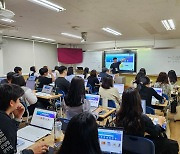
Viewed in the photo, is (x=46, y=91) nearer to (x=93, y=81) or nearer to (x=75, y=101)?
(x=93, y=81)

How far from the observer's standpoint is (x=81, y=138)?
36.2 inches

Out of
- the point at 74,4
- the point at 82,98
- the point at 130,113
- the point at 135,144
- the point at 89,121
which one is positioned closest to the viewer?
the point at 89,121

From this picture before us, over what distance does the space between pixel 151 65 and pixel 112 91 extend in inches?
239

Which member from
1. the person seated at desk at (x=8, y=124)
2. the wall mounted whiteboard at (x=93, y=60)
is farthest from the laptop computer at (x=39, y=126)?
the wall mounted whiteboard at (x=93, y=60)

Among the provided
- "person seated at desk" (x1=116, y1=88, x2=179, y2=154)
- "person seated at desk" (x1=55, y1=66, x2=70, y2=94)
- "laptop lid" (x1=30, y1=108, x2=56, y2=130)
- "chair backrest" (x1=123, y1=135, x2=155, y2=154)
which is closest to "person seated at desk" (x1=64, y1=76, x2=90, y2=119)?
"laptop lid" (x1=30, y1=108, x2=56, y2=130)

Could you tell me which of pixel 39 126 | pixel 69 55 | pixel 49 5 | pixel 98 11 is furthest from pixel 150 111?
pixel 69 55

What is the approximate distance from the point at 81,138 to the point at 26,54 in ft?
28.1

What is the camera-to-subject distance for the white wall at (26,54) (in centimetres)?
796

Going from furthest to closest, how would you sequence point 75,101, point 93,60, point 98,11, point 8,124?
point 93,60 → point 98,11 → point 75,101 → point 8,124

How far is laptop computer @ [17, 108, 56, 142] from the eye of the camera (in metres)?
1.96

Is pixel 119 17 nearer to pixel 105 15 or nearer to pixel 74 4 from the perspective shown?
pixel 105 15

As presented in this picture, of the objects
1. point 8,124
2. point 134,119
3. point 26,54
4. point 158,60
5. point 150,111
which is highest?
point 26,54

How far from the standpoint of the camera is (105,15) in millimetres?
4250

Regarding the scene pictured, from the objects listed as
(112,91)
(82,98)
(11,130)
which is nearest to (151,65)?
(112,91)
